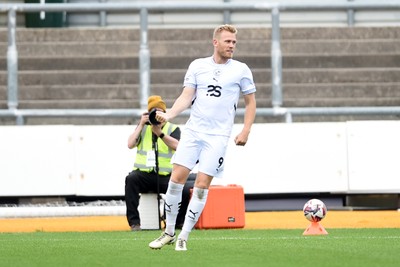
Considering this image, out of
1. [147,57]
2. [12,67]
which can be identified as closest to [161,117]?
[147,57]

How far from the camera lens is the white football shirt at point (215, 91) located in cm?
1314

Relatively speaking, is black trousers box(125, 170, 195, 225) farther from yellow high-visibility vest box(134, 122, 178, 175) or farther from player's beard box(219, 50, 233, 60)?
player's beard box(219, 50, 233, 60)

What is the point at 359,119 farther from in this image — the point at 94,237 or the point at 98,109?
the point at 94,237

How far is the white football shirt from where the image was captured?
13.1 meters

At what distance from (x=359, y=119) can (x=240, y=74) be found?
8867 millimetres

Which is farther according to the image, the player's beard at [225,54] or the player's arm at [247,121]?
the player's beard at [225,54]

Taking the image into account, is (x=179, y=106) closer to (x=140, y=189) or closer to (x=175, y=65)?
(x=140, y=189)

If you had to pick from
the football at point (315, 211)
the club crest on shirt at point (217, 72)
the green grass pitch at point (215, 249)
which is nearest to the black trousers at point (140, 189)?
the green grass pitch at point (215, 249)

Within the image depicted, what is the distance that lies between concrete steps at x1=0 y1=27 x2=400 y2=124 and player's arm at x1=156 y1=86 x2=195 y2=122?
28.8 feet

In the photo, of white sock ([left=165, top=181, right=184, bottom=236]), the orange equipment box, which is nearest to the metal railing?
the orange equipment box

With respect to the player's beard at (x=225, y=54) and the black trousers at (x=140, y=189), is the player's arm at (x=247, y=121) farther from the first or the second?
the black trousers at (x=140, y=189)

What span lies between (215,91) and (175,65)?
1032 centimetres

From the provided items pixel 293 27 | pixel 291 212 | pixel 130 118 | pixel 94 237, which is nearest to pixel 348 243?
pixel 94 237

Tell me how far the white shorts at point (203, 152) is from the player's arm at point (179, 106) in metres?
0.23
